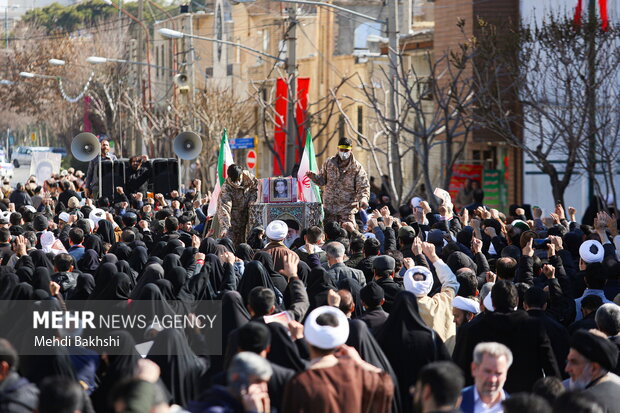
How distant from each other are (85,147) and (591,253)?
14869 millimetres

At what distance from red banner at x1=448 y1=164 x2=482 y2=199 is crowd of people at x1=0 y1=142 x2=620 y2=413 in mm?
17917

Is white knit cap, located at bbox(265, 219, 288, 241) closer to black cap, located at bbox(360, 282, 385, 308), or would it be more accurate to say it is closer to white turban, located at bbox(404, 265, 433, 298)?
white turban, located at bbox(404, 265, 433, 298)

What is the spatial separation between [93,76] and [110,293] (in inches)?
1785

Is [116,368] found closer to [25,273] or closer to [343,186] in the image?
[25,273]

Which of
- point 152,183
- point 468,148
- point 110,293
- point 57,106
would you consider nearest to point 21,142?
point 57,106

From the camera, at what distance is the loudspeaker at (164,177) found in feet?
77.9

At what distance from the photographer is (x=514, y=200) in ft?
107

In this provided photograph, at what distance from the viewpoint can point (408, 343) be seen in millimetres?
7754

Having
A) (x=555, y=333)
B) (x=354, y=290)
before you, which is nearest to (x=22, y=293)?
(x=354, y=290)

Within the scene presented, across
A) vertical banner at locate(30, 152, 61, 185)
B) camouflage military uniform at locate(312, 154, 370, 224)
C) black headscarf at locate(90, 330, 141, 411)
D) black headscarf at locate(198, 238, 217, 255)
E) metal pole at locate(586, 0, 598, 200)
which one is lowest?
black headscarf at locate(90, 330, 141, 411)

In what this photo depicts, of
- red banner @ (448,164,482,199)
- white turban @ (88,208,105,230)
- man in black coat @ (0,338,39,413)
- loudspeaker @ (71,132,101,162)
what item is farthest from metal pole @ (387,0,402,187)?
man in black coat @ (0,338,39,413)

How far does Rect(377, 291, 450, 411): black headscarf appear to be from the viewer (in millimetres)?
7746

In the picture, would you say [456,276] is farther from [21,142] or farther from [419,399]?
[21,142]

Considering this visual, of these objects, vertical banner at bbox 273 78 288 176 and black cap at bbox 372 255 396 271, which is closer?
black cap at bbox 372 255 396 271
